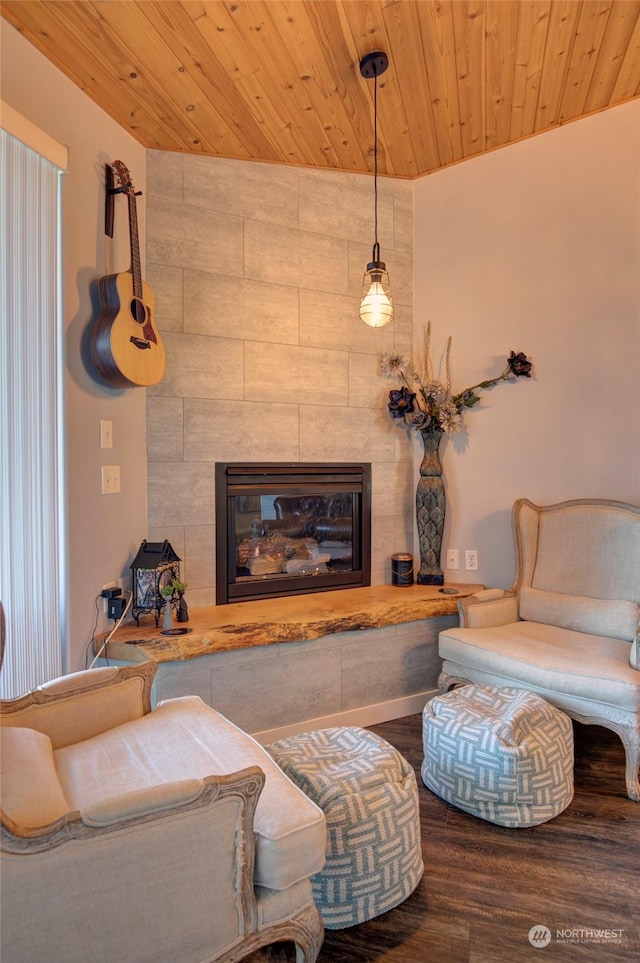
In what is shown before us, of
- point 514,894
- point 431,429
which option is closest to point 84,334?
point 431,429

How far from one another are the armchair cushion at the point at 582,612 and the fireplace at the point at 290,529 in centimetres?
92

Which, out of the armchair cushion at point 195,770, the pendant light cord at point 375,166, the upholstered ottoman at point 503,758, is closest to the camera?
the armchair cushion at point 195,770

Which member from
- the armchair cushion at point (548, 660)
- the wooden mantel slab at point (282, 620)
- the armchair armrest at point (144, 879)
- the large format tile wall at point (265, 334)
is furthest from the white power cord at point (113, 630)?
the armchair cushion at point (548, 660)

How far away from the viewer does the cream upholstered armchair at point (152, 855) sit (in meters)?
0.96

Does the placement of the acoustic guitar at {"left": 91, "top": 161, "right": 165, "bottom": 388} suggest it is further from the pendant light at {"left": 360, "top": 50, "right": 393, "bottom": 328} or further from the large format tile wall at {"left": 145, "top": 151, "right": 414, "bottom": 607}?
the pendant light at {"left": 360, "top": 50, "right": 393, "bottom": 328}

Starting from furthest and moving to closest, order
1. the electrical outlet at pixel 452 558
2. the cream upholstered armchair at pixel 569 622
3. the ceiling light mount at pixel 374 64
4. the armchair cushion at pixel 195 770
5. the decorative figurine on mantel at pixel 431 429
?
the electrical outlet at pixel 452 558 < the decorative figurine on mantel at pixel 431 429 < the ceiling light mount at pixel 374 64 < the cream upholstered armchair at pixel 569 622 < the armchair cushion at pixel 195 770

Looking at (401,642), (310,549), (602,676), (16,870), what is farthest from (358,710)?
(16,870)

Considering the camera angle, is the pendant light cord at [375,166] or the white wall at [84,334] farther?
the pendant light cord at [375,166]

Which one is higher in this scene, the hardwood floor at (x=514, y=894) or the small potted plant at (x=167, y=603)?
the small potted plant at (x=167, y=603)

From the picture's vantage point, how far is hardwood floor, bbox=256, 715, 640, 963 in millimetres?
1408

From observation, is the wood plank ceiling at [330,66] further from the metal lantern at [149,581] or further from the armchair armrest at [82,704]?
the armchair armrest at [82,704]

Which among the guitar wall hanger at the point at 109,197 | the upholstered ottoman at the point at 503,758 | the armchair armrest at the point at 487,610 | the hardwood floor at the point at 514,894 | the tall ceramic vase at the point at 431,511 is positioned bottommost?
the hardwood floor at the point at 514,894

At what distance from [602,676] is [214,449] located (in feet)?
6.49

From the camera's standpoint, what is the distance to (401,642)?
9.16 feet
